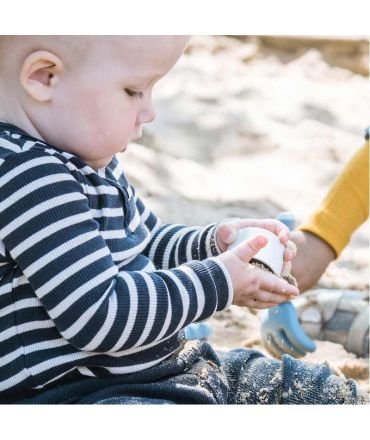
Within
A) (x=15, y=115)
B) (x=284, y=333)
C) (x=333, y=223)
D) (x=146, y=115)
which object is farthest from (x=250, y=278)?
(x=333, y=223)

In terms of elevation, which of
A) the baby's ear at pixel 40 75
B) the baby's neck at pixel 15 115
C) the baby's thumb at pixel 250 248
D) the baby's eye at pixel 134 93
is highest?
the baby's ear at pixel 40 75

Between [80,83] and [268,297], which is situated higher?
[80,83]

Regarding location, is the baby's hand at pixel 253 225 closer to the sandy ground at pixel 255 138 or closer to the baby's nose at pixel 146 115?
the baby's nose at pixel 146 115

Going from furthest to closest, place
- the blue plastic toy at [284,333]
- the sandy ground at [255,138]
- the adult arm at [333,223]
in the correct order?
1. the sandy ground at [255,138]
2. the adult arm at [333,223]
3. the blue plastic toy at [284,333]

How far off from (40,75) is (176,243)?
1.48 feet

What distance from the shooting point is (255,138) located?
3.24 m

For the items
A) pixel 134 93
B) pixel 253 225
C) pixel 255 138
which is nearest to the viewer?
pixel 134 93

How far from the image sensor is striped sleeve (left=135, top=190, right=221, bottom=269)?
1.55m

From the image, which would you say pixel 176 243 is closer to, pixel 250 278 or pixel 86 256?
pixel 250 278

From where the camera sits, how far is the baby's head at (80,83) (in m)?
1.24

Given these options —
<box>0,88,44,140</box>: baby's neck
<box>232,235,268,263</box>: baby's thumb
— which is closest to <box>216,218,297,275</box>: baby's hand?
<box>232,235,268,263</box>: baby's thumb

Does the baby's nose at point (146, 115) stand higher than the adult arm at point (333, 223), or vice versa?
the baby's nose at point (146, 115)

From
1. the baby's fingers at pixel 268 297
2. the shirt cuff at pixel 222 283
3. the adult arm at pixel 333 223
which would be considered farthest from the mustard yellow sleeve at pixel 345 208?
the shirt cuff at pixel 222 283
